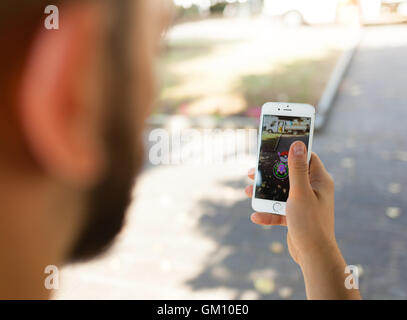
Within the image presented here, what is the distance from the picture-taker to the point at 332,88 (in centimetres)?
820

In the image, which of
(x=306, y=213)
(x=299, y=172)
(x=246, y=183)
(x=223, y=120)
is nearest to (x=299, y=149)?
(x=299, y=172)

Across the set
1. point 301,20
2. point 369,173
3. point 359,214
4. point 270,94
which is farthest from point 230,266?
point 301,20

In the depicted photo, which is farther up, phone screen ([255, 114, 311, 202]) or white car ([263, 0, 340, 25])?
white car ([263, 0, 340, 25])

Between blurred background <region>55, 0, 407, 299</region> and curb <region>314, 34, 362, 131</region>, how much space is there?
0.07 metres

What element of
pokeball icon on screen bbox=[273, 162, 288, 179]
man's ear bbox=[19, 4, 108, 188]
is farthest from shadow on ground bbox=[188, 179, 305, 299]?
man's ear bbox=[19, 4, 108, 188]

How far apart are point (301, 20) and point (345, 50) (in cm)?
399

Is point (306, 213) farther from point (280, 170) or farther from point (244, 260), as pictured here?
point (244, 260)

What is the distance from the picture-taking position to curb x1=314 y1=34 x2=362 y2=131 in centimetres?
674

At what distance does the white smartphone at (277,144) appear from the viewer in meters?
1.87

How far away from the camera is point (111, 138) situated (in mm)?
693

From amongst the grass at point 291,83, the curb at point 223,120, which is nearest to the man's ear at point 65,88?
the curb at point 223,120

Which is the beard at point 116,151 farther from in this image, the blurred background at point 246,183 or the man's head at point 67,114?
the blurred background at point 246,183

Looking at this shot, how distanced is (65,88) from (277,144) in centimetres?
138

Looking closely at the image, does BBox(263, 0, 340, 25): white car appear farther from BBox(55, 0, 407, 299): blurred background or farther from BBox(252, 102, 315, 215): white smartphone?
BBox(252, 102, 315, 215): white smartphone
